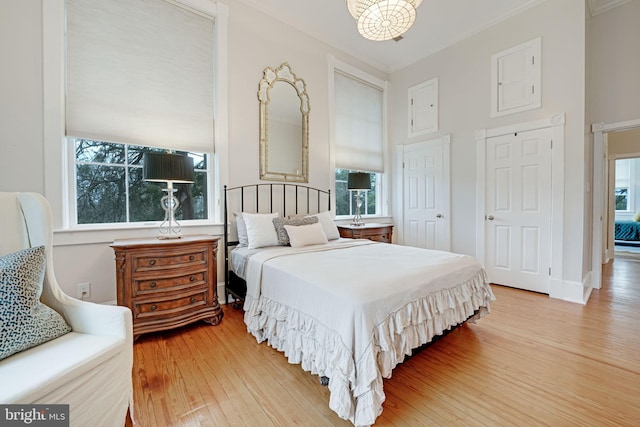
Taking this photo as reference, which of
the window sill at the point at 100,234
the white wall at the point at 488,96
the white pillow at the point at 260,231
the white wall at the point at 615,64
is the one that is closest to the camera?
the window sill at the point at 100,234

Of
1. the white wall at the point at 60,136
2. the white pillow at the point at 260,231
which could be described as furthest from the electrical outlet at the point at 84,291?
the white pillow at the point at 260,231

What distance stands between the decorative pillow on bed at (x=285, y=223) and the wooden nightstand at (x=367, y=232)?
803mm

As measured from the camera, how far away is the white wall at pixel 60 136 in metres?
2.00

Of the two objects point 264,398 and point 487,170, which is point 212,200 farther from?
point 487,170

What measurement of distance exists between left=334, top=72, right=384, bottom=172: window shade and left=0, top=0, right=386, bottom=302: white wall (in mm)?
964

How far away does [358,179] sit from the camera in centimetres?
387

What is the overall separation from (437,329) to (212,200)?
2.49 m

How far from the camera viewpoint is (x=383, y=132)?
480 cm

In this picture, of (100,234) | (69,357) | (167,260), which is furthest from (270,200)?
(69,357)

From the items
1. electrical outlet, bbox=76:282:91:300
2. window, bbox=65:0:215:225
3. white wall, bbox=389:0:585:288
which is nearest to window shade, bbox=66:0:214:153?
window, bbox=65:0:215:225

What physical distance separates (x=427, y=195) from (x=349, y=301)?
137 inches

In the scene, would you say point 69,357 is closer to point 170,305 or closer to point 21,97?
point 170,305

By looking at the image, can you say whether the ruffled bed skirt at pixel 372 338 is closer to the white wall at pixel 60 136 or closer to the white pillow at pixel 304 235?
the white pillow at pixel 304 235

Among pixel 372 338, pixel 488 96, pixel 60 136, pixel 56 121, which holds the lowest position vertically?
pixel 372 338
